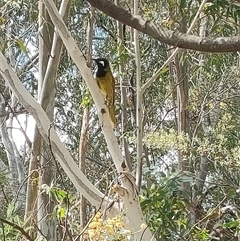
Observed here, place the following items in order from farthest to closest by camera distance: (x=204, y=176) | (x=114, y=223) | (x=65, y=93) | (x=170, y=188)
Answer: (x=65, y=93), (x=204, y=176), (x=170, y=188), (x=114, y=223)

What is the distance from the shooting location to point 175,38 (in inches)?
53.2

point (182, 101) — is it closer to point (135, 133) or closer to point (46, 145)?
point (135, 133)

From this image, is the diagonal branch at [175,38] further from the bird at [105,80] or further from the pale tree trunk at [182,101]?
the pale tree trunk at [182,101]

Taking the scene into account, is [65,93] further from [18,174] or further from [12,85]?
[12,85]

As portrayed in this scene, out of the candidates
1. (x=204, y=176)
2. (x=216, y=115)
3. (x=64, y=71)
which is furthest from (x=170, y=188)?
(x=64, y=71)

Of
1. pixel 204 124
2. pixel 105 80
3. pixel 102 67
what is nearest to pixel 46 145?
pixel 105 80

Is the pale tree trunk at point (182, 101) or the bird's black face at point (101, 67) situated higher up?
the bird's black face at point (101, 67)

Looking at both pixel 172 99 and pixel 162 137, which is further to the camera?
pixel 172 99

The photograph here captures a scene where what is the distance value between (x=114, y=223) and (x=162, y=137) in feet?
3.07

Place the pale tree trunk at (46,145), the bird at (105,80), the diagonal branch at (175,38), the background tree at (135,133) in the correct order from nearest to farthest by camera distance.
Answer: the diagonal branch at (175,38) → the background tree at (135,133) → the pale tree trunk at (46,145) → the bird at (105,80)

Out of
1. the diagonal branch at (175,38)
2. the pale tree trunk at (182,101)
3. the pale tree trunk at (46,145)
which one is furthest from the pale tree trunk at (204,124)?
the diagonal branch at (175,38)

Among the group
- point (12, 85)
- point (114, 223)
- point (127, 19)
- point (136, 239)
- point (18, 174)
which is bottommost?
point (18, 174)

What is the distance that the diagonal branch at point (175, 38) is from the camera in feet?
4.19

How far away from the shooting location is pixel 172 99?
414 cm
